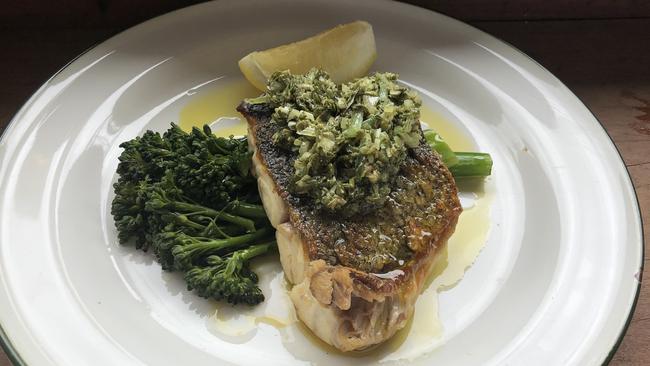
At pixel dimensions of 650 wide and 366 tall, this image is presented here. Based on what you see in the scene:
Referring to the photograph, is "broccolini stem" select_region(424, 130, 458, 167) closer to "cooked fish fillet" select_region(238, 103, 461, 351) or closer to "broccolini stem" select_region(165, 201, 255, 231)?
"cooked fish fillet" select_region(238, 103, 461, 351)

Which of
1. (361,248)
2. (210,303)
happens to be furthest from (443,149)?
(210,303)

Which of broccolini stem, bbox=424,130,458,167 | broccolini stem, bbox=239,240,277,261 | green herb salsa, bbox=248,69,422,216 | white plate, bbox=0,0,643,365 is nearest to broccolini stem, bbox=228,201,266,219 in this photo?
broccolini stem, bbox=239,240,277,261

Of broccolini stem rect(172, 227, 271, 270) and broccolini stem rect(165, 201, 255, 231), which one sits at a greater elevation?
broccolini stem rect(165, 201, 255, 231)

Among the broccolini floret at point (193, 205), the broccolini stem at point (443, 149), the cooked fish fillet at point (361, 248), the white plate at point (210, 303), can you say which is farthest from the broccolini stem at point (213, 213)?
the broccolini stem at point (443, 149)

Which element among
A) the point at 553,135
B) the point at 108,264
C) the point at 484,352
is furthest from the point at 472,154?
the point at 108,264

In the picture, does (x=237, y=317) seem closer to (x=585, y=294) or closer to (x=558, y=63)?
(x=585, y=294)

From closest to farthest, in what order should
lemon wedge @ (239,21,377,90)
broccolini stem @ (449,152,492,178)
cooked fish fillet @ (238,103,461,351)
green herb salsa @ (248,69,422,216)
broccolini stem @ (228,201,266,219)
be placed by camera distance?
cooked fish fillet @ (238,103,461,351) < green herb salsa @ (248,69,422,216) < broccolini stem @ (228,201,266,219) < broccolini stem @ (449,152,492,178) < lemon wedge @ (239,21,377,90)
